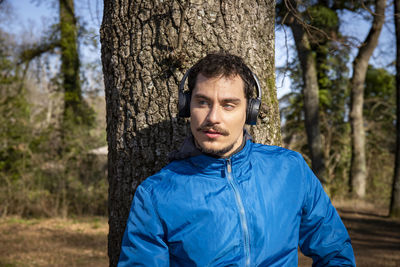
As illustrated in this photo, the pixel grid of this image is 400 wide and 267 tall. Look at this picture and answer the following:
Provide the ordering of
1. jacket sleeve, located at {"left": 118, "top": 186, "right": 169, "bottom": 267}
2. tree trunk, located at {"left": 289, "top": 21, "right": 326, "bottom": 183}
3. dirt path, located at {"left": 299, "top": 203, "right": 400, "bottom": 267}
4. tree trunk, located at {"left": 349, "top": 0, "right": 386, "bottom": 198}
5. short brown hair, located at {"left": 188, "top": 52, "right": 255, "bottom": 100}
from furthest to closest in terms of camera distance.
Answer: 1. tree trunk, located at {"left": 349, "top": 0, "right": 386, "bottom": 198}
2. tree trunk, located at {"left": 289, "top": 21, "right": 326, "bottom": 183}
3. dirt path, located at {"left": 299, "top": 203, "right": 400, "bottom": 267}
4. short brown hair, located at {"left": 188, "top": 52, "right": 255, "bottom": 100}
5. jacket sleeve, located at {"left": 118, "top": 186, "right": 169, "bottom": 267}

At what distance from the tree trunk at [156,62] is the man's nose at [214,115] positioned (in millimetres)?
662

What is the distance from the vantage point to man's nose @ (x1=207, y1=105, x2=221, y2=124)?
6.54 ft

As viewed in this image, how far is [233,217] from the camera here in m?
1.86

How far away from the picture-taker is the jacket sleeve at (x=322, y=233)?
2.01 m

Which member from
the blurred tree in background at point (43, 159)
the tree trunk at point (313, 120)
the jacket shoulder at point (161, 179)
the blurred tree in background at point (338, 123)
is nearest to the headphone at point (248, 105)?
the jacket shoulder at point (161, 179)

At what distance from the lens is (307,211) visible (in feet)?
6.82

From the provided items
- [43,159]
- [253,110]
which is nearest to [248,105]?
[253,110]

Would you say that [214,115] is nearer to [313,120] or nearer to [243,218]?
[243,218]

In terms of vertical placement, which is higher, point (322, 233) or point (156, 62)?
point (156, 62)

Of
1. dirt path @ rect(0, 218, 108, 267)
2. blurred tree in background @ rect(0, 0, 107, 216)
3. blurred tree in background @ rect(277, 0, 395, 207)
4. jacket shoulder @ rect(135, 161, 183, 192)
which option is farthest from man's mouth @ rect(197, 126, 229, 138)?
blurred tree in background @ rect(277, 0, 395, 207)

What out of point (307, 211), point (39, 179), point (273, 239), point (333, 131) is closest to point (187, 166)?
point (273, 239)

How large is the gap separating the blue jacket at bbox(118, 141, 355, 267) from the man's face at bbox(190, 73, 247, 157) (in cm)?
9

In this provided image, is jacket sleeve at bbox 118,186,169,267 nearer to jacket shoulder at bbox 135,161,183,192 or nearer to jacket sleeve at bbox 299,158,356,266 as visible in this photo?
jacket shoulder at bbox 135,161,183,192

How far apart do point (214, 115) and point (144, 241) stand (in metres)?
0.77
